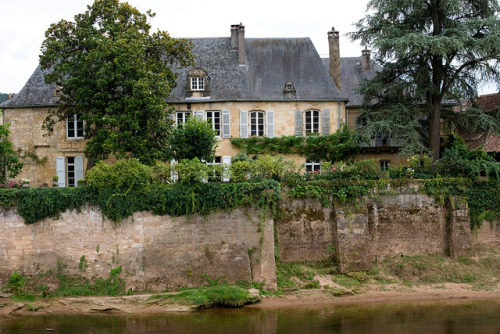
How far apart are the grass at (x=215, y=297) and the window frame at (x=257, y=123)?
10.1m

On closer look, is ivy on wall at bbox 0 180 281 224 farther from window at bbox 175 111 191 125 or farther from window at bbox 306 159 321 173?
window at bbox 175 111 191 125

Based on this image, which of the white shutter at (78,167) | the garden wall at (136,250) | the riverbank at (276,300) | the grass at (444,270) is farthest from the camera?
the white shutter at (78,167)

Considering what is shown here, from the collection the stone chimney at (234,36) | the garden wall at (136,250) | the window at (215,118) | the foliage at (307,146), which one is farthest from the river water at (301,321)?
the stone chimney at (234,36)

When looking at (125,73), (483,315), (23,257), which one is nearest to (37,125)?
(125,73)

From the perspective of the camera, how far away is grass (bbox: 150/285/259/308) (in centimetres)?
1728

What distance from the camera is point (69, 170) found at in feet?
84.4

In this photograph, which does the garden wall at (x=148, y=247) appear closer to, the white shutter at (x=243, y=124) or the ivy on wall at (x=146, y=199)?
the ivy on wall at (x=146, y=199)

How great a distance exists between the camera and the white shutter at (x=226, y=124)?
25734mm

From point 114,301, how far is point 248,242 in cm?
501

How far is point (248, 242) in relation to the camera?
18.5m

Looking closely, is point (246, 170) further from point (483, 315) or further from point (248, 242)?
point (483, 315)

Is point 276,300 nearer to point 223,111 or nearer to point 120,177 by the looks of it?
point 120,177

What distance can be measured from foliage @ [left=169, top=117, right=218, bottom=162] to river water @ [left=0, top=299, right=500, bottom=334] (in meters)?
6.87

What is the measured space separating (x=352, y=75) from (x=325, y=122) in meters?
5.43
